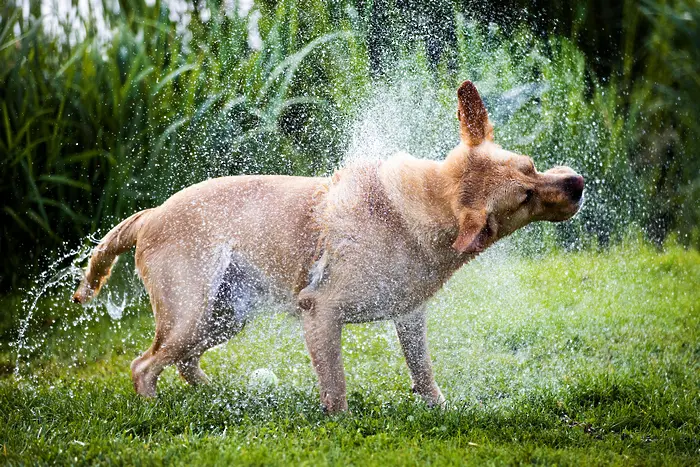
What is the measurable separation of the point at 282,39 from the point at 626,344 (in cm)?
383

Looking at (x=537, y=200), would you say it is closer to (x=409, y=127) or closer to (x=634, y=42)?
(x=409, y=127)

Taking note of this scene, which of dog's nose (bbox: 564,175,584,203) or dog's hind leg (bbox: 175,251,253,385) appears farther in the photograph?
dog's hind leg (bbox: 175,251,253,385)

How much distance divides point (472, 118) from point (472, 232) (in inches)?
23.2

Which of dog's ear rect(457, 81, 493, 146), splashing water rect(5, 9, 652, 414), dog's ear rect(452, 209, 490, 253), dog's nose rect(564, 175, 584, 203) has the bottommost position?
splashing water rect(5, 9, 652, 414)

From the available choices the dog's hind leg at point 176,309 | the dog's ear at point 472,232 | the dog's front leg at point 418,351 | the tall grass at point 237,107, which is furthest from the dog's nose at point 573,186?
the tall grass at point 237,107

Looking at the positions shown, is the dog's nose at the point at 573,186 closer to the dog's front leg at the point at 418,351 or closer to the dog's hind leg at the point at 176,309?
the dog's front leg at the point at 418,351

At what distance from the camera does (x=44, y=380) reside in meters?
4.71

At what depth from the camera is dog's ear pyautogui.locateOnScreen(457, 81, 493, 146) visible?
11.4ft

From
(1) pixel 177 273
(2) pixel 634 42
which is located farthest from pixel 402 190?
(2) pixel 634 42

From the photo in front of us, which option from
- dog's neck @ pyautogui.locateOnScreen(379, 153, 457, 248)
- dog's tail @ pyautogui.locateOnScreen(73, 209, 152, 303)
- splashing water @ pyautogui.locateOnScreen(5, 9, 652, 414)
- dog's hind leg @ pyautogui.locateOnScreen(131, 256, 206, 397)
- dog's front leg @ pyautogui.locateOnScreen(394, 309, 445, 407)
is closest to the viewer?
dog's neck @ pyautogui.locateOnScreen(379, 153, 457, 248)

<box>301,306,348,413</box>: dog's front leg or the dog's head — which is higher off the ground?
the dog's head

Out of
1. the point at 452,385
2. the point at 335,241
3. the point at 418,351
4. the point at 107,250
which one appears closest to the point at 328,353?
the point at 335,241

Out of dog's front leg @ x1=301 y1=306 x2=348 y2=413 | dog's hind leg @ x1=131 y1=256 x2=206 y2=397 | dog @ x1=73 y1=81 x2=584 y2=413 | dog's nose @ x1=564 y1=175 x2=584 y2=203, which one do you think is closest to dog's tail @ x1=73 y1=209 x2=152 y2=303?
dog @ x1=73 y1=81 x2=584 y2=413

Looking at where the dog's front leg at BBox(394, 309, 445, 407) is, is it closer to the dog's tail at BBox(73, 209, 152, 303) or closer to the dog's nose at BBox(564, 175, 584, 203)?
the dog's nose at BBox(564, 175, 584, 203)
